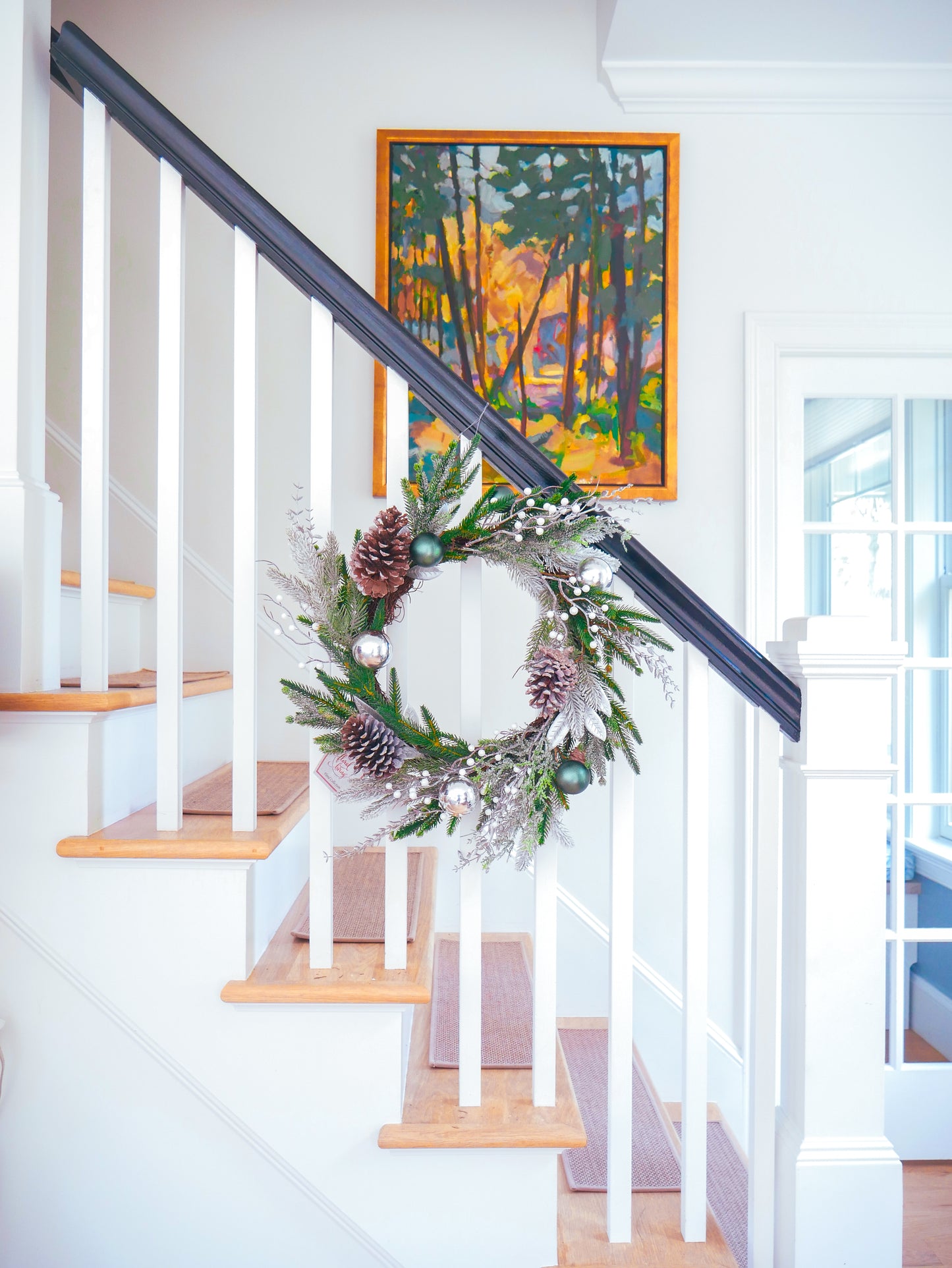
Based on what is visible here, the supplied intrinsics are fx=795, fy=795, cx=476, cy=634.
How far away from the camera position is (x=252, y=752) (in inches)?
43.3

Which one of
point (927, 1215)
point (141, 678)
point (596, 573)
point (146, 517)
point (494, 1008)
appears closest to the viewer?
point (596, 573)

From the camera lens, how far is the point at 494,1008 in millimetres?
1393

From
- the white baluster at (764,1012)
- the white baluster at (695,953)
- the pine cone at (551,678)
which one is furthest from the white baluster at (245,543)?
the white baluster at (764,1012)

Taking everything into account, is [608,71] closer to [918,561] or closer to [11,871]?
[918,561]

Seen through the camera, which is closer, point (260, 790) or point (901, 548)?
point (260, 790)

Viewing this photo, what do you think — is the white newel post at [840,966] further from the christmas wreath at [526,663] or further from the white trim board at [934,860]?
the white trim board at [934,860]

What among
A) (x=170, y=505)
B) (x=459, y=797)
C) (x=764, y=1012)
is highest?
(x=170, y=505)

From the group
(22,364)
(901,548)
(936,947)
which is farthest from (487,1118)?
(901,548)

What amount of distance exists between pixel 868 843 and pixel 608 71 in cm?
195

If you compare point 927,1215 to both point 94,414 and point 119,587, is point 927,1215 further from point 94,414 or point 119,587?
point 94,414

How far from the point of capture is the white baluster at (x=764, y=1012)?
1113 mm

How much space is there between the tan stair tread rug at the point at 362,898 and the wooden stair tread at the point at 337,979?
1.3 inches

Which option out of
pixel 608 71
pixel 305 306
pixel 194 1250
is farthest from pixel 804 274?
pixel 194 1250

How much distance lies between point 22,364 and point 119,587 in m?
0.55
